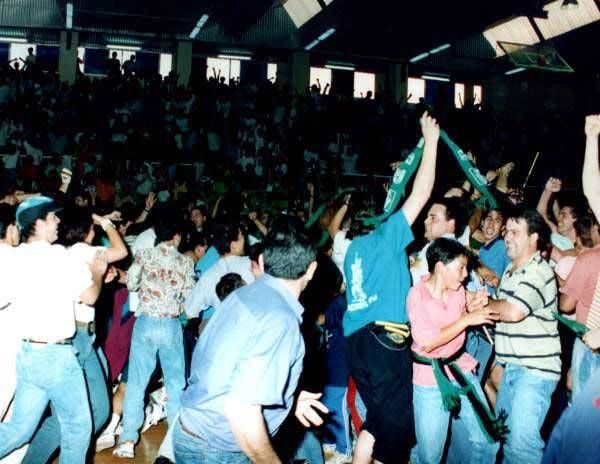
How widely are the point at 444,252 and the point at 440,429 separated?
3.23 feet

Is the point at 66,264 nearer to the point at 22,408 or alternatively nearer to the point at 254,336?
the point at 22,408

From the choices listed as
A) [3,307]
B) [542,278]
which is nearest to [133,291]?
[3,307]

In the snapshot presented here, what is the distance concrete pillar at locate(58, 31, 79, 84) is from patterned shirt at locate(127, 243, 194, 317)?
13146 mm

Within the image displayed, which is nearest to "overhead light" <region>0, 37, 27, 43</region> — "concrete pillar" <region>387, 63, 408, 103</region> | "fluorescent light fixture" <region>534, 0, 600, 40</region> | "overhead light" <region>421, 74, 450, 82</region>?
"concrete pillar" <region>387, 63, 408, 103</region>

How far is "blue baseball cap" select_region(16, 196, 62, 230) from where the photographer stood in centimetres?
320

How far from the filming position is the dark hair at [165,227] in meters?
4.30

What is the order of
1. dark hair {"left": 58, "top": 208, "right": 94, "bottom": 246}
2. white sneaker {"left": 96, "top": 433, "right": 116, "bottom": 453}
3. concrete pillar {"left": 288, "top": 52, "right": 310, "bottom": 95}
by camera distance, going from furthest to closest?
1. concrete pillar {"left": 288, "top": 52, "right": 310, "bottom": 95}
2. white sneaker {"left": 96, "top": 433, "right": 116, "bottom": 453}
3. dark hair {"left": 58, "top": 208, "right": 94, "bottom": 246}

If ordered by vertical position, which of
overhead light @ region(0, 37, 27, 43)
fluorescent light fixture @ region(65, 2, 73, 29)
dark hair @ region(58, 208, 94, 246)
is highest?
fluorescent light fixture @ region(65, 2, 73, 29)

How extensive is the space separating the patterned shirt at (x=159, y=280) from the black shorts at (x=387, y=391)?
1702 millimetres

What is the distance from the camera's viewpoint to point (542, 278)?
3287mm

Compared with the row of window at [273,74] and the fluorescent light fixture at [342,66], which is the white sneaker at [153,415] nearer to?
the row of window at [273,74]

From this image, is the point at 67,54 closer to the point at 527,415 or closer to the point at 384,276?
the point at 384,276

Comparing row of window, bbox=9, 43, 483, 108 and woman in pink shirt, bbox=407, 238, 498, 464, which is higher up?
row of window, bbox=9, 43, 483, 108

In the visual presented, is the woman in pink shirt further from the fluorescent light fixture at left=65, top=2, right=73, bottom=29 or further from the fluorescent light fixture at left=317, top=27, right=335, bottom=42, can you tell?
the fluorescent light fixture at left=65, top=2, right=73, bottom=29
